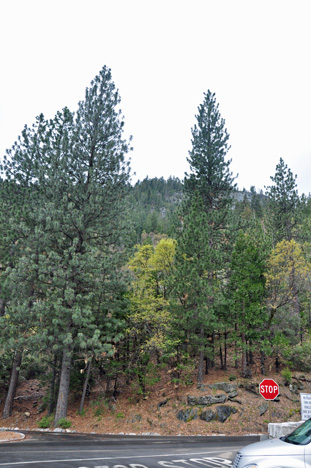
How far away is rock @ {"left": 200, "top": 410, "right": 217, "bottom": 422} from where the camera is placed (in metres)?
17.9

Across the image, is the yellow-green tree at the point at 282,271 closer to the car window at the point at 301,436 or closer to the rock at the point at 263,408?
the rock at the point at 263,408

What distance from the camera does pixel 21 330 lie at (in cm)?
1814

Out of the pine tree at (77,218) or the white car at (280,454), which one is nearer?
the white car at (280,454)

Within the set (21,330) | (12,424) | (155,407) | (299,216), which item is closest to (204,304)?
(155,407)

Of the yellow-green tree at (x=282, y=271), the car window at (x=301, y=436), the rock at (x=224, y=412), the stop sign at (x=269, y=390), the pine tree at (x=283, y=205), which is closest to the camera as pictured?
the car window at (x=301, y=436)

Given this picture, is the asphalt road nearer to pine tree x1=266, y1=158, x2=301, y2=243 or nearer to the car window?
the car window

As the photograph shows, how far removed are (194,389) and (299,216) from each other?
63.9 ft

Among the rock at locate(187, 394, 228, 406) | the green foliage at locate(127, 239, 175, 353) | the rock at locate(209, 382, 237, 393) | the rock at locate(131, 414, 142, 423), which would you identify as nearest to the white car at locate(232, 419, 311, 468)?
the green foliage at locate(127, 239, 175, 353)

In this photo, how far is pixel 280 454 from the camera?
5.47m

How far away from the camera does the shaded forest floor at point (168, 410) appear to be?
17562 millimetres

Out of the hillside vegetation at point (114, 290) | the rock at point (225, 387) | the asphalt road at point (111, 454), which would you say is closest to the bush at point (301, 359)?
the hillside vegetation at point (114, 290)

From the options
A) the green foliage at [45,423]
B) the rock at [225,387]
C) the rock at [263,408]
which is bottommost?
the green foliage at [45,423]

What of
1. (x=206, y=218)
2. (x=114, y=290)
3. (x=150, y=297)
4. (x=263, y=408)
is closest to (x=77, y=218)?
(x=114, y=290)

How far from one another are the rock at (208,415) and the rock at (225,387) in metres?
1.93
